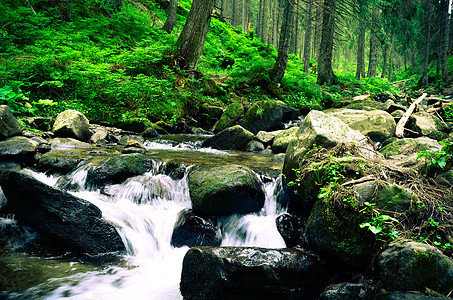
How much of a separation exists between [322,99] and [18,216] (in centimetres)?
1411

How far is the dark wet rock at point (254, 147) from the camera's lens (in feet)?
28.1

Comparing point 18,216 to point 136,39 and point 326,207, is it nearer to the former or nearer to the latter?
point 326,207

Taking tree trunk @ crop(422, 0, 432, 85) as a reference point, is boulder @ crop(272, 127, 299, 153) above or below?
below

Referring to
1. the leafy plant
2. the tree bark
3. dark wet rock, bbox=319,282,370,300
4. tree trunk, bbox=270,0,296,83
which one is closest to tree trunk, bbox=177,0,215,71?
tree trunk, bbox=270,0,296,83

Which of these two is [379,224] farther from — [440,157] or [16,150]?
[16,150]

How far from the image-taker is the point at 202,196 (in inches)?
173

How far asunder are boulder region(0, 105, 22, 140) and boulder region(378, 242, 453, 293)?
7.36 meters

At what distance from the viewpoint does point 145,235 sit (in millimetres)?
4289

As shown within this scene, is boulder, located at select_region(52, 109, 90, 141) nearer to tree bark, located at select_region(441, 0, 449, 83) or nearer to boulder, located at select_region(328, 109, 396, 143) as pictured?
boulder, located at select_region(328, 109, 396, 143)

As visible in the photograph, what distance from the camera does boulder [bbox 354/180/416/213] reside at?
Answer: 3021 mm

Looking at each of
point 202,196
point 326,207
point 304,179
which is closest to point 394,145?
point 304,179

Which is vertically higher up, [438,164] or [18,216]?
[438,164]

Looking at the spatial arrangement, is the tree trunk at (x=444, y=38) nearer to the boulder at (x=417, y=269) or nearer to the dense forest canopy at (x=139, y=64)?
the dense forest canopy at (x=139, y=64)

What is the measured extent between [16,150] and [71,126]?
2.46 meters
